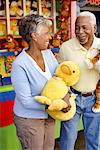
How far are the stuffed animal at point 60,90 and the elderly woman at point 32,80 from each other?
0.04m

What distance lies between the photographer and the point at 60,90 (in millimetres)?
1972


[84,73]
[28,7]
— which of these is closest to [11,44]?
[28,7]

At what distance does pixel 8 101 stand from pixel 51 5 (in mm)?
1885

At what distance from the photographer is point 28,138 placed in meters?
1.98

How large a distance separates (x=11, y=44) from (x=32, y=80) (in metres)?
1.79

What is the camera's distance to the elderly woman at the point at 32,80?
189 centimetres

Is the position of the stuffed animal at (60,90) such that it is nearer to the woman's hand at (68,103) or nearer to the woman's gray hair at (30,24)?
the woman's hand at (68,103)

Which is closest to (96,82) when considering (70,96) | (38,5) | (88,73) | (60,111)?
(88,73)

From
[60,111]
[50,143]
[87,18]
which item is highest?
[87,18]

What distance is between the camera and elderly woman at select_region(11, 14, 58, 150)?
1895 mm

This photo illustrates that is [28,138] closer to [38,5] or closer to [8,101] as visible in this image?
[8,101]

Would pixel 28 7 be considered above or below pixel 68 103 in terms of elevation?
above

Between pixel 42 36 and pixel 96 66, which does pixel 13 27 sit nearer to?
pixel 96 66

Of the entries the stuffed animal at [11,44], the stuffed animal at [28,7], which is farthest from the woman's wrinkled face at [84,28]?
the stuffed animal at [28,7]
